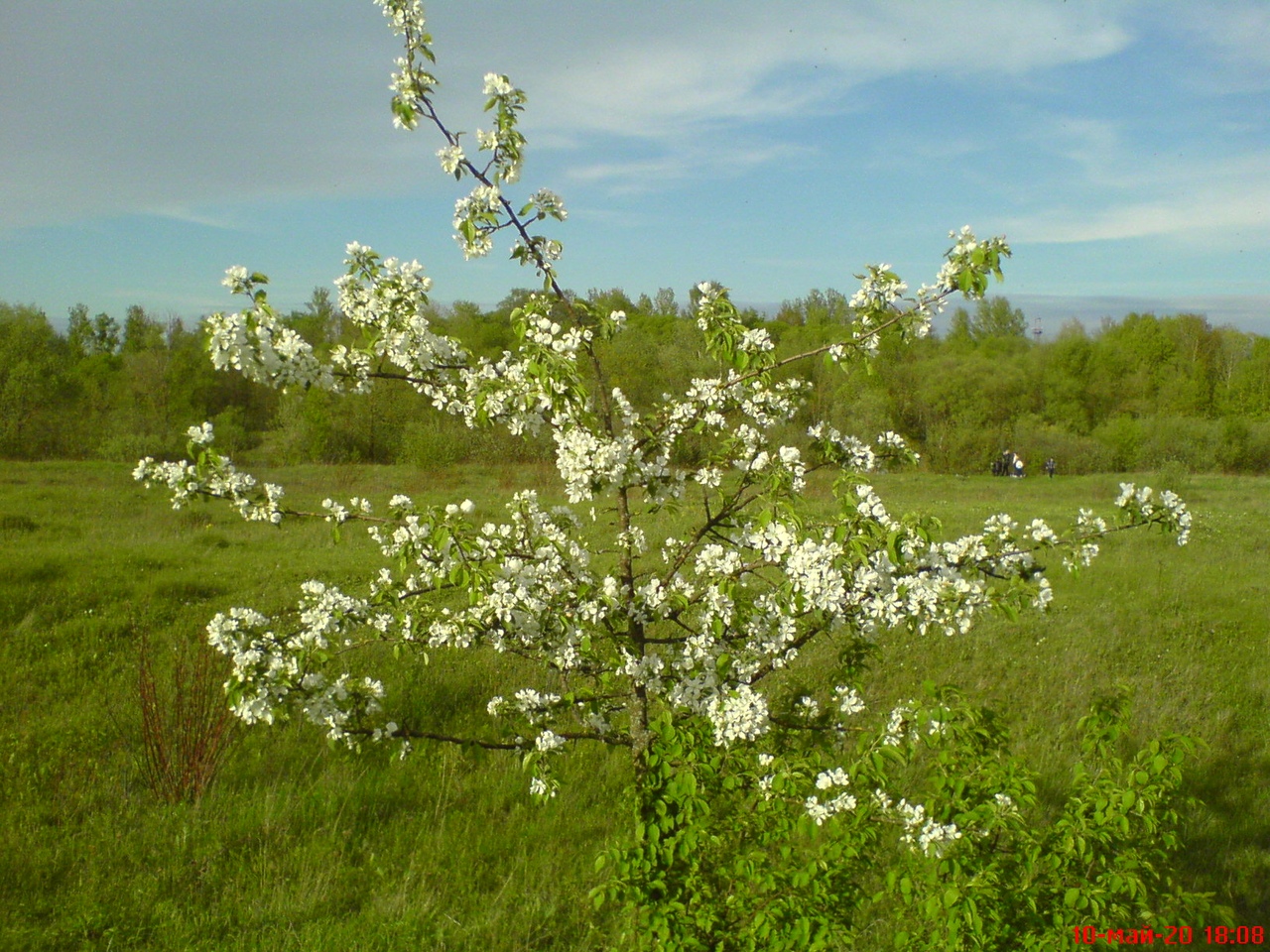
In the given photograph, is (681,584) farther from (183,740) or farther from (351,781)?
(183,740)

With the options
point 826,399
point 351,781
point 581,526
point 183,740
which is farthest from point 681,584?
point 826,399

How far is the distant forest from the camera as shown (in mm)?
33500

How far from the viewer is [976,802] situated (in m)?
2.95

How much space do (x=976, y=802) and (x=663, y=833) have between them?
1128mm

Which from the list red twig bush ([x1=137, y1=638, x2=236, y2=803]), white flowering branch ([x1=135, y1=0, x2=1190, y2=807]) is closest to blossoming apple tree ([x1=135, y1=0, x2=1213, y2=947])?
white flowering branch ([x1=135, y1=0, x2=1190, y2=807])

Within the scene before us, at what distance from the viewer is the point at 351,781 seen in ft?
19.3

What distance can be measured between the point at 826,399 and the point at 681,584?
42.5 meters

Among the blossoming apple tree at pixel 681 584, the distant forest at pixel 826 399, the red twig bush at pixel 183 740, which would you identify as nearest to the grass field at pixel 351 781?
the red twig bush at pixel 183 740

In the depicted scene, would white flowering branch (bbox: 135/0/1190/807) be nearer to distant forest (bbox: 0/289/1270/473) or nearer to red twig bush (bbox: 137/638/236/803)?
red twig bush (bbox: 137/638/236/803)

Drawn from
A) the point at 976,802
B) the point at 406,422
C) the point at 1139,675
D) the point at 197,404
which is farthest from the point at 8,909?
the point at 197,404

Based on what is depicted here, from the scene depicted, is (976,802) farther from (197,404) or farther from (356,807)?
(197,404)

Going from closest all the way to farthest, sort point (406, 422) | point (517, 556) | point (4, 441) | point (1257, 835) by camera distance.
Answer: point (517, 556), point (1257, 835), point (406, 422), point (4, 441)

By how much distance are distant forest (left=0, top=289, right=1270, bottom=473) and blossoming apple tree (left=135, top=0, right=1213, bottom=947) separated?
19.1 metres

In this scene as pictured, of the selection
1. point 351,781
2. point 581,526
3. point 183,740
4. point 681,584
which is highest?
point 581,526
